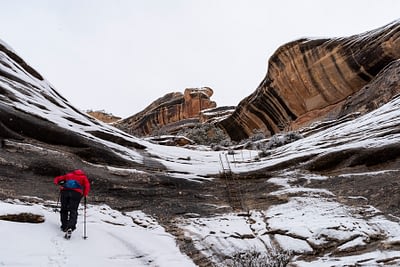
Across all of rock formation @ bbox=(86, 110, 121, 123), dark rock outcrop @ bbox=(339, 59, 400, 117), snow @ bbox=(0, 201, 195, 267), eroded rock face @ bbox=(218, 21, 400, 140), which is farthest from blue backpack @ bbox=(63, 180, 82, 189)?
rock formation @ bbox=(86, 110, 121, 123)

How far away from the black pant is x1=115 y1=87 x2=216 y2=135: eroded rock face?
50.3 m

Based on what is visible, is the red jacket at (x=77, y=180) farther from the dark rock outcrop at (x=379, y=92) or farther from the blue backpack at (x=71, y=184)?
the dark rock outcrop at (x=379, y=92)

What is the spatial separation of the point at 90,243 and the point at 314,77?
83.7 feet

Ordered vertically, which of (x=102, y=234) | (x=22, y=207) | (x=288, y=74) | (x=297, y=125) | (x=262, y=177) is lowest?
(x=102, y=234)

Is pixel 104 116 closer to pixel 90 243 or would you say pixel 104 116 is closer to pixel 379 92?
pixel 379 92

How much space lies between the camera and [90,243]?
23.9ft

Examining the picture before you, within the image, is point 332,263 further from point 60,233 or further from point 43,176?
point 43,176

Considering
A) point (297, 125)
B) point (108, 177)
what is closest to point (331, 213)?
point (108, 177)

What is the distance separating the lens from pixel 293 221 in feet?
30.2

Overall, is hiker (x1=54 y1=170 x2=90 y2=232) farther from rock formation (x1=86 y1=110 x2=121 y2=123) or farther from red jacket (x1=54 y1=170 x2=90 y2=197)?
rock formation (x1=86 y1=110 x2=121 y2=123)

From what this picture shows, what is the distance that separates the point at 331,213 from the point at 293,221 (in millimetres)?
874

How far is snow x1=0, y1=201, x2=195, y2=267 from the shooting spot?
638 cm

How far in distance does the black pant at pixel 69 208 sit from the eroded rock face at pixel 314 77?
23.0m

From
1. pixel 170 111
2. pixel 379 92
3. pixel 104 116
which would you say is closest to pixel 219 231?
pixel 379 92
